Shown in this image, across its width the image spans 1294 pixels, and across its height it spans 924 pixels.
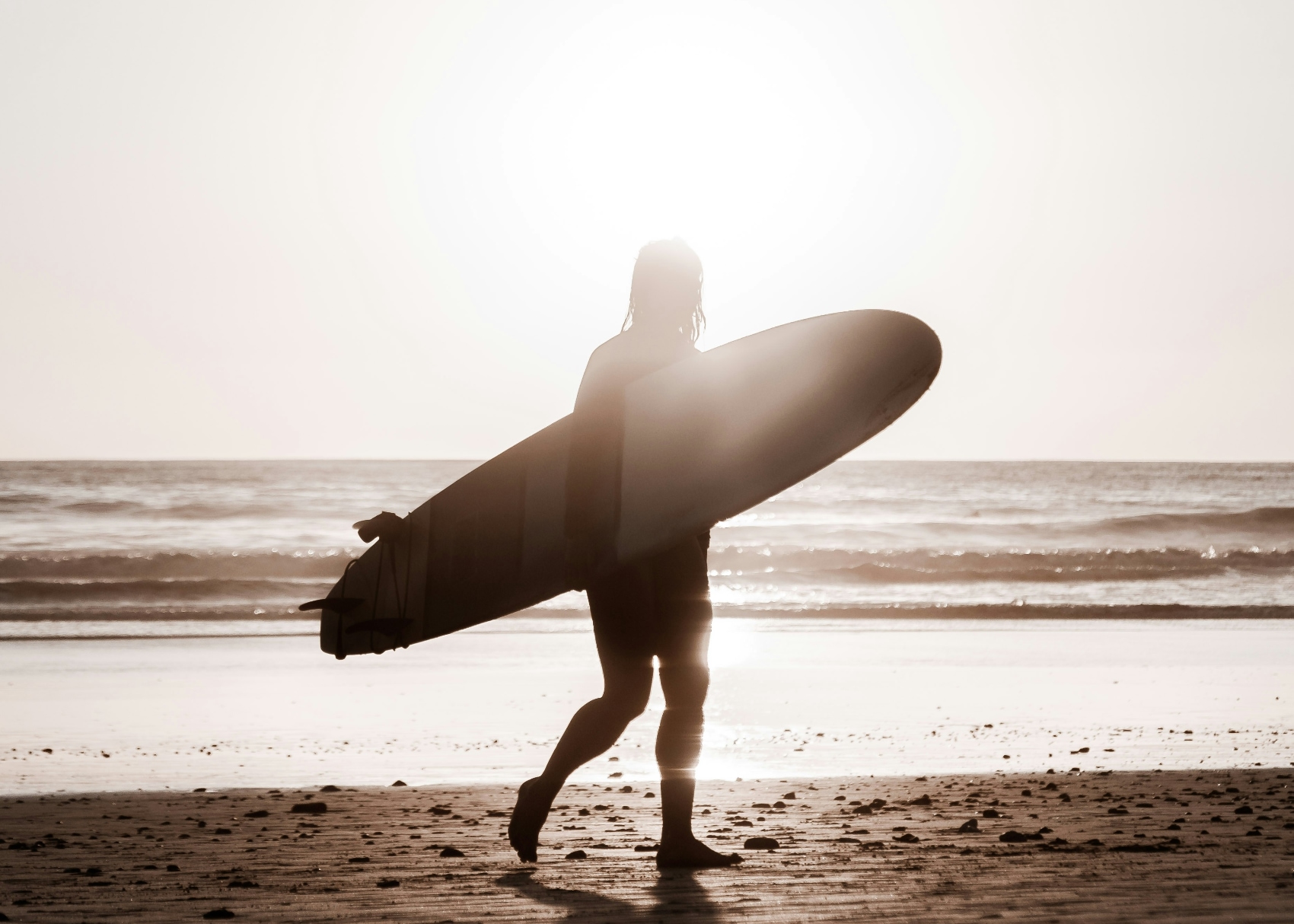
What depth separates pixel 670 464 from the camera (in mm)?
3457

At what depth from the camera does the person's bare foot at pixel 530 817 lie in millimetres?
3080

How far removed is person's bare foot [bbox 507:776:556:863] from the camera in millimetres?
3080

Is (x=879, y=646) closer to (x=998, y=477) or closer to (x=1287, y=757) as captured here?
(x=1287, y=757)

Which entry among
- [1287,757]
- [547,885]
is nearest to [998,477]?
[1287,757]

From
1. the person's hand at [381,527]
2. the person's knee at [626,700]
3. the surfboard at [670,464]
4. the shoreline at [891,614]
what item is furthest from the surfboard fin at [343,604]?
the shoreline at [891,614]

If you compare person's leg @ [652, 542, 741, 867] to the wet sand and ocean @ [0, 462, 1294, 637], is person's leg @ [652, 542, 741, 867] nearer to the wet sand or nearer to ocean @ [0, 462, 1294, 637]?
the wet sand

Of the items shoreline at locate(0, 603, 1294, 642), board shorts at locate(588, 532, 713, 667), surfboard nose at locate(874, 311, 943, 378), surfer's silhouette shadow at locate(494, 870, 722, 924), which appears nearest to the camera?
surfer's silhouette shadow at locate(494, 870, 722, 924)

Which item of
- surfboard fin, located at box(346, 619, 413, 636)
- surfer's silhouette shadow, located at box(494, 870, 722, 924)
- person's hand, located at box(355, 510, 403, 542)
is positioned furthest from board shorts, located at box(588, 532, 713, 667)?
surfboard fin, located at box(346, 619, 413, 636)

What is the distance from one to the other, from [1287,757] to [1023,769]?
116 cm

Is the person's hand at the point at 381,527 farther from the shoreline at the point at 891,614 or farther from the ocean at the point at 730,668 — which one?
the shoreline at the point at 891,614

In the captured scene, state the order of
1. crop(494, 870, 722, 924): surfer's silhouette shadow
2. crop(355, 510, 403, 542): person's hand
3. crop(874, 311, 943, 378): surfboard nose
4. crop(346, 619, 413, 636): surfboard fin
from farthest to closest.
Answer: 1. crop(346, 619, 413, 636): surfboard fin
2. crop(874, 311, 943, 378): surfboard nose
3. crop(355, 510, 403, 542): person's hand
4. crop(494, 870, 722, 924): surfer's silhouette shadow

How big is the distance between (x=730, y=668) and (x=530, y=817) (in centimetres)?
525

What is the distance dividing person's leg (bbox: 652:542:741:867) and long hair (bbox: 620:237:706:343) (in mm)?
607

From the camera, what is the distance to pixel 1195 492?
36406mm
